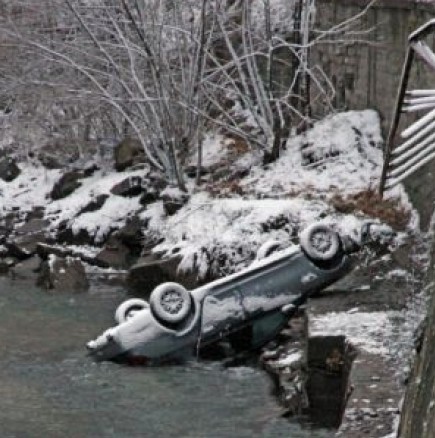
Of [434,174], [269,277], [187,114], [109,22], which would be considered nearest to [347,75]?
[187,114]

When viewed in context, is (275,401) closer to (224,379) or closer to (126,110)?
(224,379)

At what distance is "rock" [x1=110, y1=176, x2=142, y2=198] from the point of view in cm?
1795

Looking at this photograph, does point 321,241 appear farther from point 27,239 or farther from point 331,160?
point 27,239

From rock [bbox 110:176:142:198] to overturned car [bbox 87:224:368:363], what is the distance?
606 centimetres

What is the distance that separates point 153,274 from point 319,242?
3.39m

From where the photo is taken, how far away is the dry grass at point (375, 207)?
545 inches


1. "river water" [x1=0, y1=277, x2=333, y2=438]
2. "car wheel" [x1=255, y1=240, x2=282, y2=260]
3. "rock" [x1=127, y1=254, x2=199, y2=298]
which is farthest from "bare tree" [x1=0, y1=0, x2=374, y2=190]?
"river water" [x1=0, y1=277, x2=333, y2=438]

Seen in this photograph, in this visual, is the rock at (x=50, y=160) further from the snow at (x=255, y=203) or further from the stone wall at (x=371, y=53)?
the stone wall at (x=371, y=53)


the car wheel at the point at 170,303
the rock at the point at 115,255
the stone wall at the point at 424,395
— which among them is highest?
the stone wall at the point at 424,395

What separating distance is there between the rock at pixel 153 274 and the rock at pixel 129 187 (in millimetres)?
3434

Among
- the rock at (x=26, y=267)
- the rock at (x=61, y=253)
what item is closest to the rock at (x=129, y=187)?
the rock at (x=61, y=253)

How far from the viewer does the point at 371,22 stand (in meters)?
16.7

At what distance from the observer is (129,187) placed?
59.2 ft

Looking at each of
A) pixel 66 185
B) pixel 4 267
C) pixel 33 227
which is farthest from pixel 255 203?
pixel 66 185
